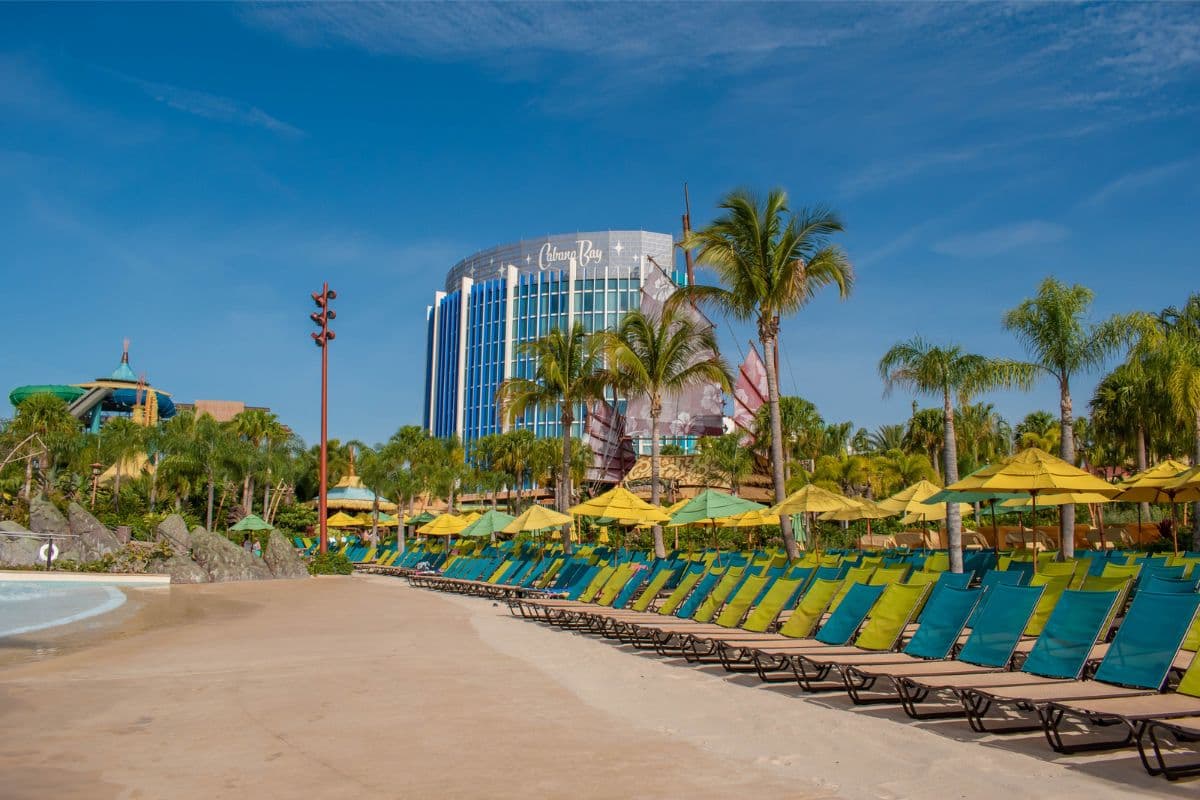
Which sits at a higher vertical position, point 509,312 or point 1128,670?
point 509,312

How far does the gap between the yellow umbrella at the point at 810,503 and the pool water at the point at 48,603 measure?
12.7 meters

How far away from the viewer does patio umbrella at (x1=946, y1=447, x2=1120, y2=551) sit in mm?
11969

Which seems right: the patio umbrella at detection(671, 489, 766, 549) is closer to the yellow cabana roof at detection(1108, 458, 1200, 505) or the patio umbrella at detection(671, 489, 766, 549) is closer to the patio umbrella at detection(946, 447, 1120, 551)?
the yellow cabana roof at detection(1108, 458, 1200, 505)

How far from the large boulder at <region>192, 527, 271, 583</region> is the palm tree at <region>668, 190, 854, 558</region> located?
18.1 metres

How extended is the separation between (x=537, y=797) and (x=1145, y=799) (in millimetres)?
2966

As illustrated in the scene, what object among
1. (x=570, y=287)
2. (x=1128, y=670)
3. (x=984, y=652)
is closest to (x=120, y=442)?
(x=570, y=287)

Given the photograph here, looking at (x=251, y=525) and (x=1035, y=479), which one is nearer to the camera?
(x=1035, y=479)

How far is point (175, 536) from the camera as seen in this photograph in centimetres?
2961

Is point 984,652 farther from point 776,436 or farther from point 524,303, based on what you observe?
point 524,303

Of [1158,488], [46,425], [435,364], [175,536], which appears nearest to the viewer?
[1158,488]

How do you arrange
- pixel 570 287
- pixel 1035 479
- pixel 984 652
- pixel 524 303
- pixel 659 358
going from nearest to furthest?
pixel 984 652 < pixel 1035 479 < pixel 659 358 < pixel 570 287 < pixel 524 303

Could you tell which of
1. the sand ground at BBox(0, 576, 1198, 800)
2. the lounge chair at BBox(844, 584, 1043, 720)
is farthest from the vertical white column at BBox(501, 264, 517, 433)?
the lounge chair at BBox(844, 584, 1043, 720)

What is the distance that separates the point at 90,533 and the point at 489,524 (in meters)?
15.3

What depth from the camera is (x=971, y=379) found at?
21.3 meters
